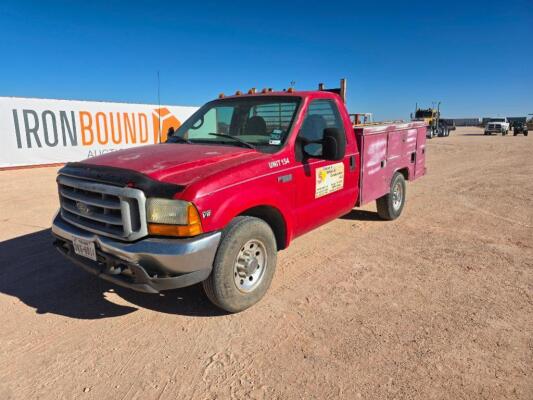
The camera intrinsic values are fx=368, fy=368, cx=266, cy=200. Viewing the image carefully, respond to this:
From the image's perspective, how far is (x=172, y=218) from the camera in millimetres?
2701

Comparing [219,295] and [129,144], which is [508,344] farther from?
[129,144]

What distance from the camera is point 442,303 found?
11.1 feet

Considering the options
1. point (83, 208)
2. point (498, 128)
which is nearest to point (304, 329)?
point (83, 208)

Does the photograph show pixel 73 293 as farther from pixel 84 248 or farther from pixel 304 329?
pixel 304 329

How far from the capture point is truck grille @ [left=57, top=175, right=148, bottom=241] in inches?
107

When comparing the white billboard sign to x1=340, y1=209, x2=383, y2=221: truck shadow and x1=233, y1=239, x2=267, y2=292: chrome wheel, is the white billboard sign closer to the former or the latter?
x1=340, y1=209, x2=383, y2=221: truck shadow

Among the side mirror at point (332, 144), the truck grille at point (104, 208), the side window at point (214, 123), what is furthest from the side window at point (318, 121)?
the truck grille at point (104, 208)

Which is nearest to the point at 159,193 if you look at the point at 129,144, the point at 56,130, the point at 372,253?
the point at 372,253

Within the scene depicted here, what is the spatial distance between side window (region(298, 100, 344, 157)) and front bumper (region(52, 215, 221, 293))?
1.65 meters

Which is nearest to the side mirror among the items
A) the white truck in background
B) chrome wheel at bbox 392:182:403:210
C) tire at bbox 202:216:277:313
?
tire at bbox 202:216:277:313

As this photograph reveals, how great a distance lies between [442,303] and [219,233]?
2.18 m

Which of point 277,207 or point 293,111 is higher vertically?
point 293,111

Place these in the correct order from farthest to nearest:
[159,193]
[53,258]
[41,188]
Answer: [41,188]
[53,258]
[159,193]

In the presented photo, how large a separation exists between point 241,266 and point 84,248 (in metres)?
1.31
